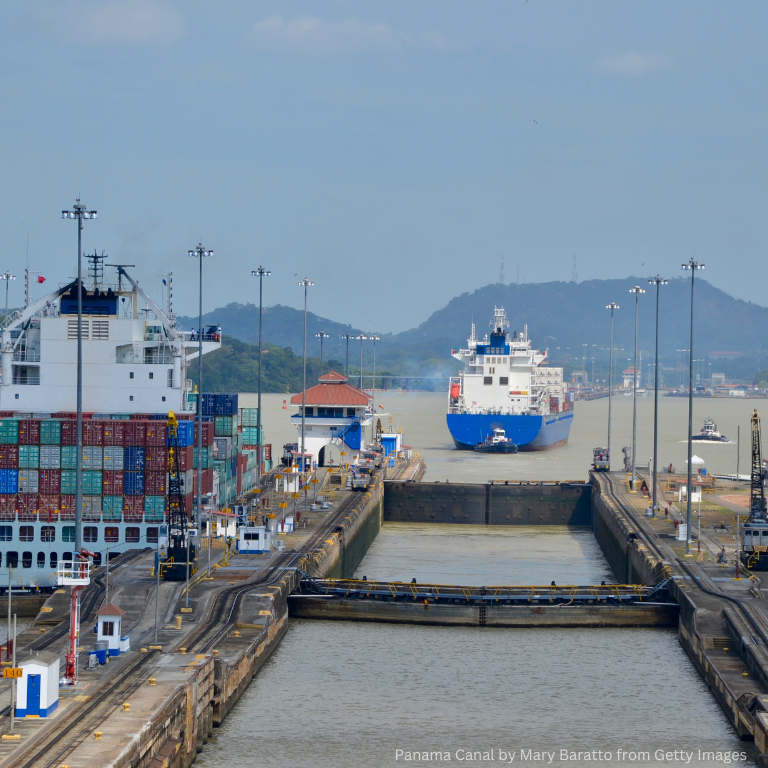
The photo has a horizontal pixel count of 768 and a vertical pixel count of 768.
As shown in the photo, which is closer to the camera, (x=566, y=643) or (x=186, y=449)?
(x=566, y=643)

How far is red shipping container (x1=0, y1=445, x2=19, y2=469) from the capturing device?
198 ft

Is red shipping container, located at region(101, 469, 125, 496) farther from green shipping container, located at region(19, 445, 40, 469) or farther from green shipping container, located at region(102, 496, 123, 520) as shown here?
green shipping container, located at region(19, 445, 40, 469)

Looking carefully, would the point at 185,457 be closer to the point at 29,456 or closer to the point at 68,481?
the point at 68,481

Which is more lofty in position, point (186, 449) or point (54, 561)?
point (186, 449)

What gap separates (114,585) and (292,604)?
7.37 m

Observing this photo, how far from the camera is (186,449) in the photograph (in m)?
62.2

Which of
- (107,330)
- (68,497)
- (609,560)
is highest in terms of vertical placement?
(107,330)

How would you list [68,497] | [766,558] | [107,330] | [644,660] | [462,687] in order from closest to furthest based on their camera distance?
[462,687] → [644,660] → [766,558] → [68,497] → [107,330]

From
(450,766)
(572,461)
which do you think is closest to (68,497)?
(450,766)

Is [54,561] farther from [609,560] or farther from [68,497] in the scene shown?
[609,560]

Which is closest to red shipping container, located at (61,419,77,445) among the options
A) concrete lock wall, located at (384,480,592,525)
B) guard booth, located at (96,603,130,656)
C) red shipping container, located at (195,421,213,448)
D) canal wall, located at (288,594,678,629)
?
red shipping container, located at (195,421,213,448)

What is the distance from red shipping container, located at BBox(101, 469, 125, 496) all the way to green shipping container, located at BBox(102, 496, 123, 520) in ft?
0.79

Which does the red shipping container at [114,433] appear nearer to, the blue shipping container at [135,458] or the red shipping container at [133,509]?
the blue shipping container at [135,458]

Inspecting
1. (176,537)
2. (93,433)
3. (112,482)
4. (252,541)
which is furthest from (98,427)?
(176,537)
